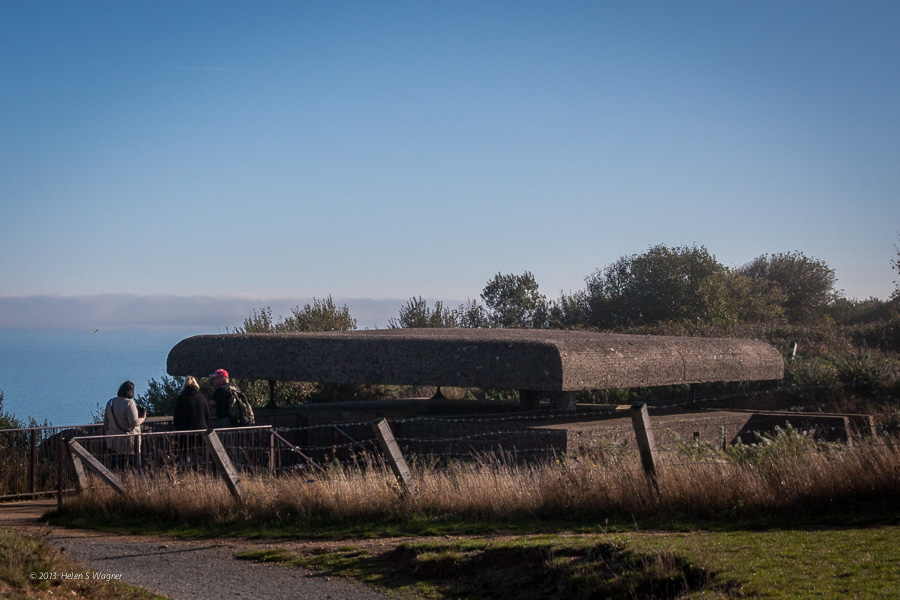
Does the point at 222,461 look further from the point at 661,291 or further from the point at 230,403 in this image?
the point at 661,291

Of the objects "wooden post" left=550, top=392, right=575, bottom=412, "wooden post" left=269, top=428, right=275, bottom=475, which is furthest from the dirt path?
"wooden post" left=550, top=392, right=575, bottom=412

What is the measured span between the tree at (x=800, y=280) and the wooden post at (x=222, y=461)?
46471mm

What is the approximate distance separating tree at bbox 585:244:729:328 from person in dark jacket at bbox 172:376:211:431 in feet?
78.3

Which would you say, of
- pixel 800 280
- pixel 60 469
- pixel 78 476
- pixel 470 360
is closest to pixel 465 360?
pixel 470 360

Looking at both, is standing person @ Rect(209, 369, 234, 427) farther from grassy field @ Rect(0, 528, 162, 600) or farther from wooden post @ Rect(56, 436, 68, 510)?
grassy field @ Rect(0, 528, 162, 600)

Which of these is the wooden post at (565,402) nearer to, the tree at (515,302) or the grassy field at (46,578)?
the grassy field at (46,578)

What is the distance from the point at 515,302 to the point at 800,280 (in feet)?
93.8

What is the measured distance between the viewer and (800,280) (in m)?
54.3

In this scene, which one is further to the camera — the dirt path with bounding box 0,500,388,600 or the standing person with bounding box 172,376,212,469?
the standing person with bounding box 172,376,212,469

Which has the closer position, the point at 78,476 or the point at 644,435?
the point at 644,435

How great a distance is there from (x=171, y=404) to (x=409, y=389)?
6371 mm

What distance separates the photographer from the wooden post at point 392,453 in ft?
28.6

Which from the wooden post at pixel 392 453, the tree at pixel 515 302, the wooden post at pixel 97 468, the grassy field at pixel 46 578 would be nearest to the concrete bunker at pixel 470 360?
the wooden post at pixel 392 453

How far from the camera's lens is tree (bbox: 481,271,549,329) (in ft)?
106
